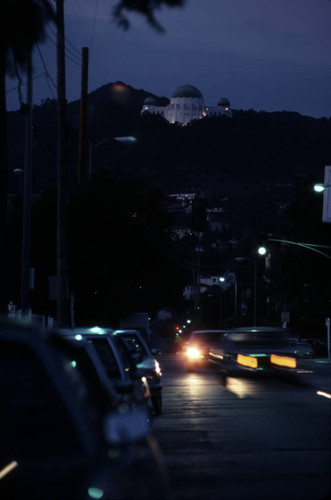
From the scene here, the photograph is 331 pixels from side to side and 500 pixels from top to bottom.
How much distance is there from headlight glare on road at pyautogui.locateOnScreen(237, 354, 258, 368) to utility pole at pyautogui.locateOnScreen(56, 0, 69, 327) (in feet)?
21.5

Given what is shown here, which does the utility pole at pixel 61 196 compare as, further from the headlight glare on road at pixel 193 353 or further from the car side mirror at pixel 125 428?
the car side mirror at pixel 125 428

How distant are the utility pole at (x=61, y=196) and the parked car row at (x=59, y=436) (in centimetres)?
2242

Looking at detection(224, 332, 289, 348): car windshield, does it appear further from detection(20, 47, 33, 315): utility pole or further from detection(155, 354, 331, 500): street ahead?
detection(20, 47, 33, 315): utility pole

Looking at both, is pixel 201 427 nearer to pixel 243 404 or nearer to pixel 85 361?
pixel 243 404

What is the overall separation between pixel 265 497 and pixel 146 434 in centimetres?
592

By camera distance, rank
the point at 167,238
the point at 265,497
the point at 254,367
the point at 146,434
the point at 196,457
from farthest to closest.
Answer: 1. the point at 167,238
2. the point at 254,367
3. the point at 196,457
4. the point at 265,497
5. the point at 146,434

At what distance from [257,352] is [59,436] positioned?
28.3 meters

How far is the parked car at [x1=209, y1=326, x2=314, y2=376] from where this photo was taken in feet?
107

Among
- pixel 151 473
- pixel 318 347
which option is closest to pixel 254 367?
pixel 151 473

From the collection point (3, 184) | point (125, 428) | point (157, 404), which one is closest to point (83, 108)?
point (3, 184)

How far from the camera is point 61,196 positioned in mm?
28391

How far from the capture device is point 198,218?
67625 mm

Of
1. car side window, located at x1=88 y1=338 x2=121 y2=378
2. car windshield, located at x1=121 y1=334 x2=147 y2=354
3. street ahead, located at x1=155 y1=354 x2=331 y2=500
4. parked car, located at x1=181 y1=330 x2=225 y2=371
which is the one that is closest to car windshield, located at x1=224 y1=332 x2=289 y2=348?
parked car, located at x1=181 y1=330 x2=225 y2=371

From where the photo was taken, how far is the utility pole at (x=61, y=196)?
Answer: 27.5 metres
